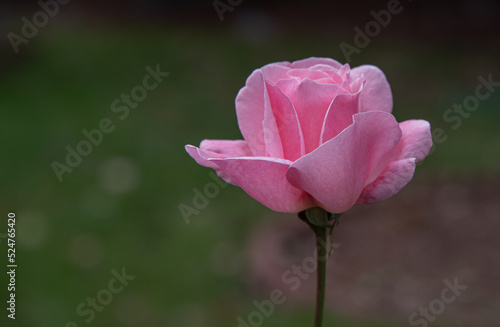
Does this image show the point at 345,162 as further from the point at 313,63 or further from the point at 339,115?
the point at 313,63

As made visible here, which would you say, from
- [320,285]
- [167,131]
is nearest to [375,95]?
[320,285]

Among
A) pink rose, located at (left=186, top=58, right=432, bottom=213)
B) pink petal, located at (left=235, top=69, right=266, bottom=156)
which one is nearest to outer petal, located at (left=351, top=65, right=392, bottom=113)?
pink rose, located at (left=186, top=58, right=432, bottom=213)

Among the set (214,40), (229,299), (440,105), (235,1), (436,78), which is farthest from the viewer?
(235,1)

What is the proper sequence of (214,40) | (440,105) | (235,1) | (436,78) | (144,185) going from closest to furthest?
(144,185)
(440,105)
(436,78)
(214,40)
(235,1)

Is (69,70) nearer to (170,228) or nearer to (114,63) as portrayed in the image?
(114,63)

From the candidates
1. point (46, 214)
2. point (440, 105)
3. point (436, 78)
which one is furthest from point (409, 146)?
point (436, 78)

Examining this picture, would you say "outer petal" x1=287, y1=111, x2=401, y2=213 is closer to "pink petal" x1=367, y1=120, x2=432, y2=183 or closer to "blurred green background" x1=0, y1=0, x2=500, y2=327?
"pink petal" x1=367, y1=120, x2=432, y2=183
